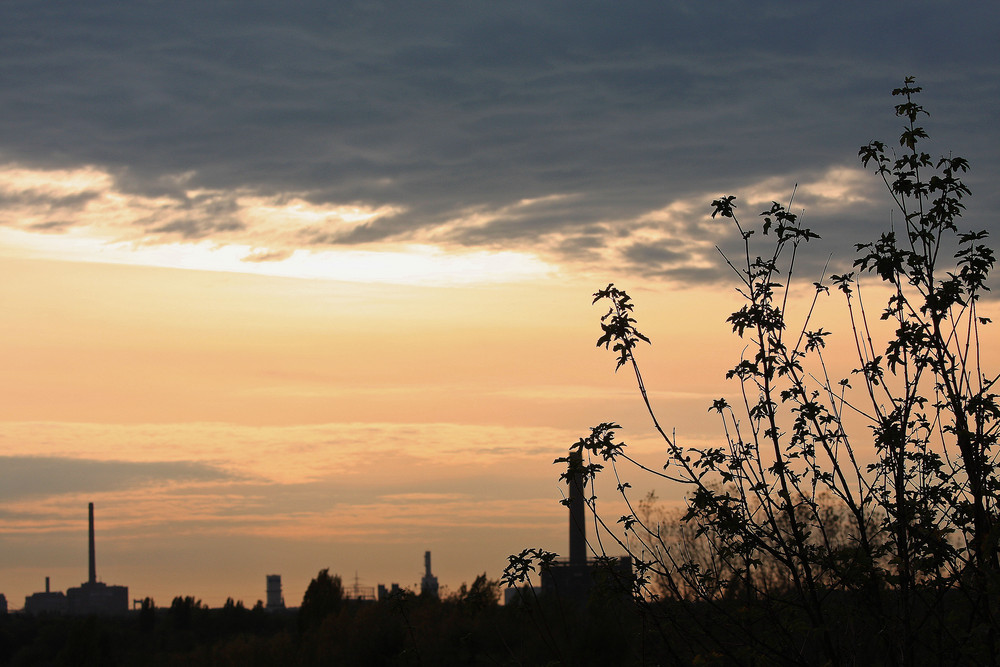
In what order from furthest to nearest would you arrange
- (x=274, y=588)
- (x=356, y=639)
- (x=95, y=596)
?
(x=274, y=588), (x=95, y=596), (x=356, y=639)

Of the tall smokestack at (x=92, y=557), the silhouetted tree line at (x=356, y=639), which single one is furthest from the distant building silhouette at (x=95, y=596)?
the silhouetted tree line at (x=356, y=639)

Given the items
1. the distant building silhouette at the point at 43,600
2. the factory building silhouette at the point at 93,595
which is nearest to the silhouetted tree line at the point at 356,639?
the factory building silhouette at the point at 93,595

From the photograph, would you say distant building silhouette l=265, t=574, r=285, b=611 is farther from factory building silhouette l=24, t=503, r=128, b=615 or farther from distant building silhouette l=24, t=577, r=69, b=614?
distant building silhouette l=24, t=577, r=69, b=614

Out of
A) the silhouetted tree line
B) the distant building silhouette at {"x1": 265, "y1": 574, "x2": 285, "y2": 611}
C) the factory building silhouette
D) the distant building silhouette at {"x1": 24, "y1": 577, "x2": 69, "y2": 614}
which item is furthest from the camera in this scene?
the distant building silhouette at {"x1": 24, "y1": 577, "x2": 69, "y2": 614}

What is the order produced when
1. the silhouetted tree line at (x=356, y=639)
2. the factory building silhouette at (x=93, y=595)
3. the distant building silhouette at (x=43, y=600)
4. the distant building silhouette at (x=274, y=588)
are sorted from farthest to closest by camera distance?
the distant building silhouette at (x=43, y=600)
the distant building silhouette at (x=274, y=588)
the factory building silhouette at (x=93, y=595)
the silhouetted tree line at (x=356, y=639)

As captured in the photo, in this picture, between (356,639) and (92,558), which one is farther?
(92,558)

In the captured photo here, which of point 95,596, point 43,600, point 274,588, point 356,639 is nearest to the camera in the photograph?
point 356,639

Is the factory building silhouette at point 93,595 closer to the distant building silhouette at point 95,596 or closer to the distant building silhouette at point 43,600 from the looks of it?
the distant building silhouette at point 95,596

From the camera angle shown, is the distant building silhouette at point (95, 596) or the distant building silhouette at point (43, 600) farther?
the distant building silhouette at point (43, 600)

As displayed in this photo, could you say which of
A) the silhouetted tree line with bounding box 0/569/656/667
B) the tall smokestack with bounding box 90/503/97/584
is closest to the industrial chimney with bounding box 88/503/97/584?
the tall smokestack with bounding box 90/503/97/584

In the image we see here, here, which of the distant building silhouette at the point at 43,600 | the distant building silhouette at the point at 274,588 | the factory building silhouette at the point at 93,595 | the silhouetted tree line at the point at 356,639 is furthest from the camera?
the distant building silhouette at the point at 43,600

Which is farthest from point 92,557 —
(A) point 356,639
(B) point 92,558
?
(A) point 356,639

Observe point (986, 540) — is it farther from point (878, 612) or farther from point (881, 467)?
point (881, 467)

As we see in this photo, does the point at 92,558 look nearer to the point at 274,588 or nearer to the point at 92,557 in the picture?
the point at 92,557
